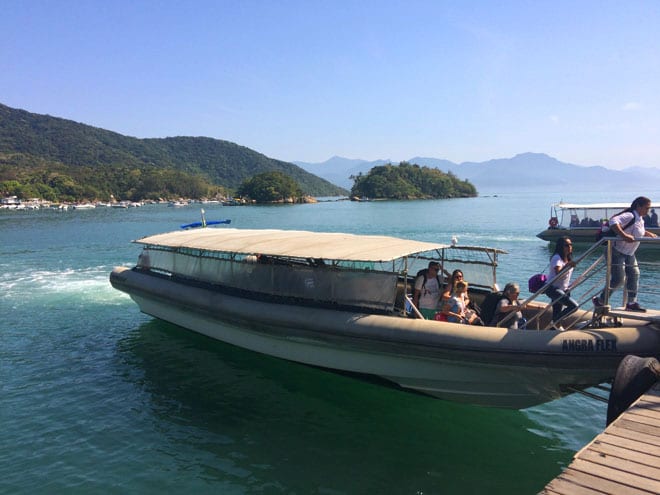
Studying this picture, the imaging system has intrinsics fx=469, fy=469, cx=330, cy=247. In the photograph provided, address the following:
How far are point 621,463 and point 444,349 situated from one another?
11.1 feet

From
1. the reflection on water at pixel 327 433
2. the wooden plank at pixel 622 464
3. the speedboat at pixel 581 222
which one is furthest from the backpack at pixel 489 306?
the speedboat at pixel 581 222

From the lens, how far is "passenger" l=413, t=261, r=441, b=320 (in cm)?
984

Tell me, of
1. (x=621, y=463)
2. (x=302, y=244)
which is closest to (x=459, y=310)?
(x=302, y=244)

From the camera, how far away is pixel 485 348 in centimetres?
737

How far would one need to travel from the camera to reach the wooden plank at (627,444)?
4630 mm

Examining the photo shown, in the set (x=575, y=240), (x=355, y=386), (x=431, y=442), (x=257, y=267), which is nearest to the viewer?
(x=431, y=442)

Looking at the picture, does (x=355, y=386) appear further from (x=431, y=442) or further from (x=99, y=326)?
(x=99, y=326)

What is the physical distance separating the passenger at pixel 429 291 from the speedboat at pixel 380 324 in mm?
506

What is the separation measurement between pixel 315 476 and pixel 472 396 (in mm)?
2993

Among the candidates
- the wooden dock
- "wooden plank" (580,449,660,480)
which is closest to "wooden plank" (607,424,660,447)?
the wooden dock

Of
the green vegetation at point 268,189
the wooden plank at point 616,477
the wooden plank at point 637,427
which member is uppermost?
the green vegetation at point 268,189

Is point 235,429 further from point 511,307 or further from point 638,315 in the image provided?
point 638,315

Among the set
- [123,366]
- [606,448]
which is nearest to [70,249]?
[123,366]

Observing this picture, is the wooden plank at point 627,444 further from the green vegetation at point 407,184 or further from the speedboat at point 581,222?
the green vegetation at point 407,184
